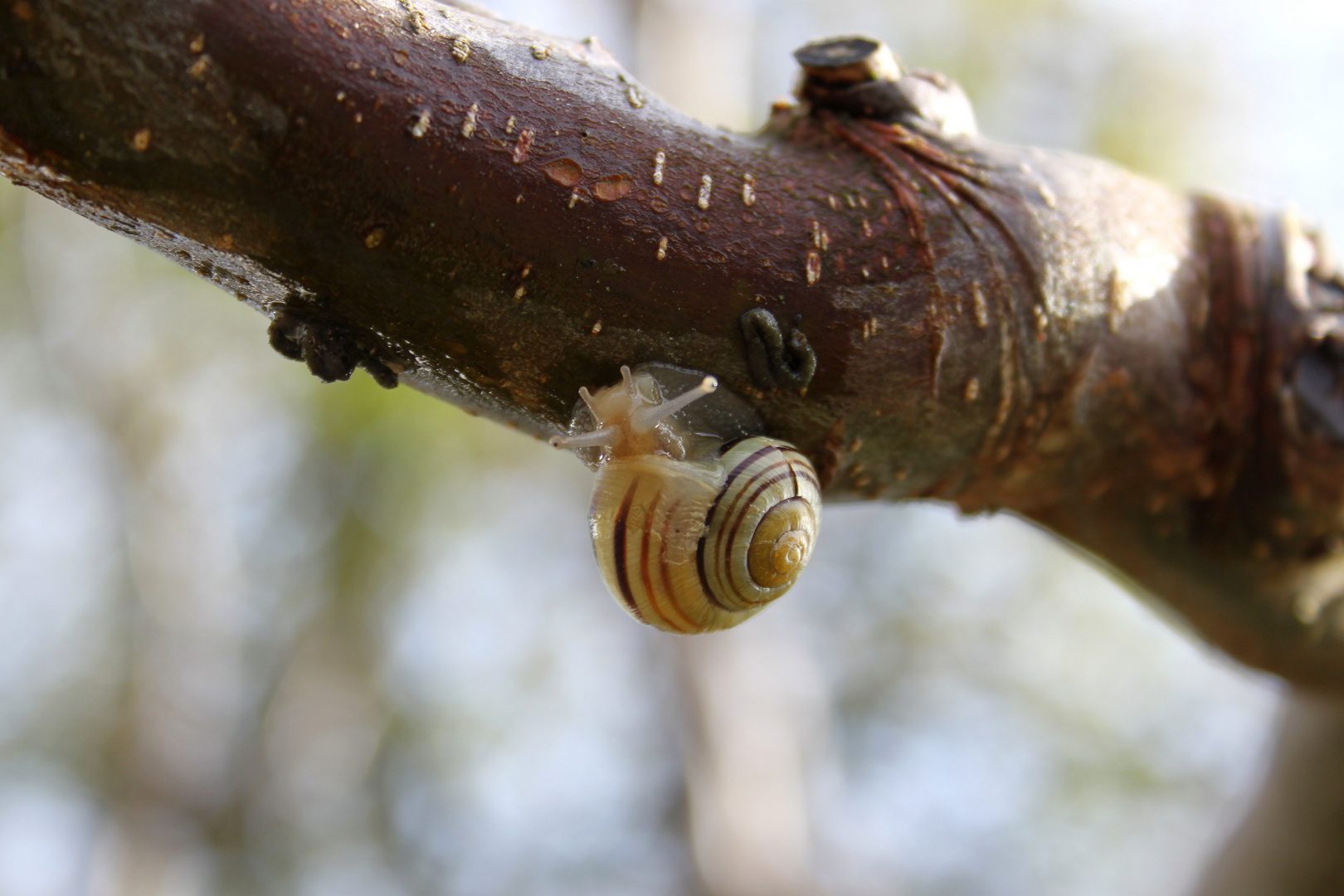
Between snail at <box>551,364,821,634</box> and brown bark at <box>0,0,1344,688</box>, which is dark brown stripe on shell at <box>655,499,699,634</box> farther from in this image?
brown bark at <box>0,0,1344,688</box>

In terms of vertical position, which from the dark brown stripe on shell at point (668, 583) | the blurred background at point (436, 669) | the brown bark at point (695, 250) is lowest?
the blurred background at point (436, 669)

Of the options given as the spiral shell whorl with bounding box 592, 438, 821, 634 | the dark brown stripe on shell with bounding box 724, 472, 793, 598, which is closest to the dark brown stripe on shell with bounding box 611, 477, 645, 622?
the spiral shell whorl with bounding box 592, 438, 821, 634

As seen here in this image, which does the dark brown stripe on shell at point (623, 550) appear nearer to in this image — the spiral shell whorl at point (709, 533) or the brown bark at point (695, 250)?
the spiral shell whorl at point (709, 533)

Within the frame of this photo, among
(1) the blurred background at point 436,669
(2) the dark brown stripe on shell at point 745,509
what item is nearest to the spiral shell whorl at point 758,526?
(2) the dark brown stripe on shell at point 745,509

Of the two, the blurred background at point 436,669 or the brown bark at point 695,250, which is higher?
the brown bark at point 695,250

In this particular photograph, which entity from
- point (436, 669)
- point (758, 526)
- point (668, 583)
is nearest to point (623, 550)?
point (668, 583)

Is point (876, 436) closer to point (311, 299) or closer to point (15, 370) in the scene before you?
point (311, 299)

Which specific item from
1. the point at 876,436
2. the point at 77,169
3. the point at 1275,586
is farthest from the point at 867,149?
the point at 1275,586
